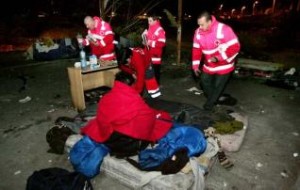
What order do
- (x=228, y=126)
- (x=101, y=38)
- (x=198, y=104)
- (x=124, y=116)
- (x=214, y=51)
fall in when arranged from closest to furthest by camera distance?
1. (x=124, y=116)
2. (x=228, y=126)
3. (x=214, y=51)
4. (x=198, y=104)
5. (x=101, y=38)

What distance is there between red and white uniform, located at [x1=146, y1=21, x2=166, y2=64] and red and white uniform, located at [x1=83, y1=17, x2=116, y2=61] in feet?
3.29

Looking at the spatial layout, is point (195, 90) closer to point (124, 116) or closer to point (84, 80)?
point (84, 80)

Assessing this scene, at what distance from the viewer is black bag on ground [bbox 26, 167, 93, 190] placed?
355 centimetres

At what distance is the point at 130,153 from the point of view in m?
4.05

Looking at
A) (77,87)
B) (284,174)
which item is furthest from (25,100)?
(284,174)

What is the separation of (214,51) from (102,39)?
9.43 feet

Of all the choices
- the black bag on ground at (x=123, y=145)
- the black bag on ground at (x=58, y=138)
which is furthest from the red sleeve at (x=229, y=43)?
the black bag on ground at (x=58, y=138)

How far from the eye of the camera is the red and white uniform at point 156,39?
7371 millimetres

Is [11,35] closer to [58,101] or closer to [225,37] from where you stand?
[58,101]

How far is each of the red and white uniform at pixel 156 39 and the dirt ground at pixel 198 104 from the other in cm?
109

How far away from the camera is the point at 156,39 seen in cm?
739

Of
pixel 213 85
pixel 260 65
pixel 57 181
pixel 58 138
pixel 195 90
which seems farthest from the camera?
pixel 260 65

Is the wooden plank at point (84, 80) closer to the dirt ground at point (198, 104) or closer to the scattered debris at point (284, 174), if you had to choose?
the dirt ground at point (198, 104)

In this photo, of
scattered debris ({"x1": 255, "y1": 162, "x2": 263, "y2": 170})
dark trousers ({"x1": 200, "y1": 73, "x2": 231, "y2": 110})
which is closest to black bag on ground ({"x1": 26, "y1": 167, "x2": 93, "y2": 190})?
scattered debris ({"x1": 255, "y1": 162, "x2": 263, "y2": 170})
